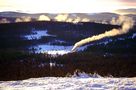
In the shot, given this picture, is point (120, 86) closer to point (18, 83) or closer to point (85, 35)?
point (18, 83)

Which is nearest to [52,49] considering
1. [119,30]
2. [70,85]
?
[119,30]

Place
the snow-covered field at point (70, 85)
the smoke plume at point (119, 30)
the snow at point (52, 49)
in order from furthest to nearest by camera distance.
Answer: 1. the snow at point (52, 49)
2. the smoke plume at point (119, 30)
3. the snow-covered field at point (70, 85)

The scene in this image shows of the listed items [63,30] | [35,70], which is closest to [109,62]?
[35,70]

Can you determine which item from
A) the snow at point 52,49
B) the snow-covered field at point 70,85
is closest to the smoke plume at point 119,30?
the snow at point 52,49

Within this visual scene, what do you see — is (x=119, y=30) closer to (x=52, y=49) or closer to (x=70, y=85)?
(x=52, y=49)

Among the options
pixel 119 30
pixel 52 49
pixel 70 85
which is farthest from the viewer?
pixel 52 49

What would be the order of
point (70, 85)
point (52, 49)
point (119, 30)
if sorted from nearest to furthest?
point (70, 85), point (119, 30), point (52, 49)

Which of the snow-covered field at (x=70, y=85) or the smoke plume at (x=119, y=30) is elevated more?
the smoke plume at (x=119, y=30)

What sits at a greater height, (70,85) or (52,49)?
(52,49)

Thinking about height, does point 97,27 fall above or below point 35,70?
above

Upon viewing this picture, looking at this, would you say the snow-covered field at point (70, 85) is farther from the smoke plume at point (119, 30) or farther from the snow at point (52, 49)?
the snow at point (52, 49)

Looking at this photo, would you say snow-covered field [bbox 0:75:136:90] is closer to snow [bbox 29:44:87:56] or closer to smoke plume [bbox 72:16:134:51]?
smoke plume [bbox 72:16:134:51]
